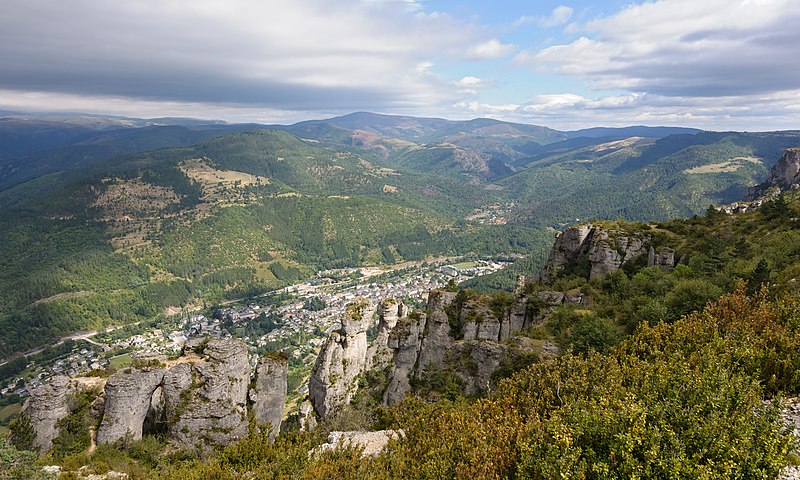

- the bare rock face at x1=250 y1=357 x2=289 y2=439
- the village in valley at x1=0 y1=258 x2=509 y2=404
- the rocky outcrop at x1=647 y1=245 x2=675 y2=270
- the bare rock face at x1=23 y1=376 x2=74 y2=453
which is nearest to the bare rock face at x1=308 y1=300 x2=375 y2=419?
the bare rock face at x1=250 y1=357 x2=289 y2=439

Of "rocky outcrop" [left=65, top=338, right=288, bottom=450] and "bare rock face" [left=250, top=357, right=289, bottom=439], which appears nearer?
"rocky outcrop" [left=65, top=338, right=288, bottom=450]

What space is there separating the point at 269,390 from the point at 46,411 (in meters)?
16.3

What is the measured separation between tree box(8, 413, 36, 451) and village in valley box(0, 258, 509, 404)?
214 feet

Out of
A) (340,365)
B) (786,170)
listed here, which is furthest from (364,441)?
(786,170)

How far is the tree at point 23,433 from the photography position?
Result: 2797 cm

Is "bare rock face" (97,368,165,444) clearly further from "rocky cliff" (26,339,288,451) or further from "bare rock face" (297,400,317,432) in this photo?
"bare rock face" (297,400,317,432)

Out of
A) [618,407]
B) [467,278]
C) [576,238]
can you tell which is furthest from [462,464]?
[467,278]

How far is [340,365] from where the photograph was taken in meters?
44.1

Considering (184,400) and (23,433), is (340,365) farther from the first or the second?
(23,433)

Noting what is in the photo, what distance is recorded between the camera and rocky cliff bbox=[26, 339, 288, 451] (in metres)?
29.1

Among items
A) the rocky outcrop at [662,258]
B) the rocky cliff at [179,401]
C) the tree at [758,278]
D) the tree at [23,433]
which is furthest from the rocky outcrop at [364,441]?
the rocky outcrop at [662,258]

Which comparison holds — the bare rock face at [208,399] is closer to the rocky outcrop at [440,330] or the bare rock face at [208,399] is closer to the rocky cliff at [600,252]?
the rocky outcrop at [440,330]

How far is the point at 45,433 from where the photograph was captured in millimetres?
28500

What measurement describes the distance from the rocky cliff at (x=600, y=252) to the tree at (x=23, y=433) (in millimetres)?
52026
